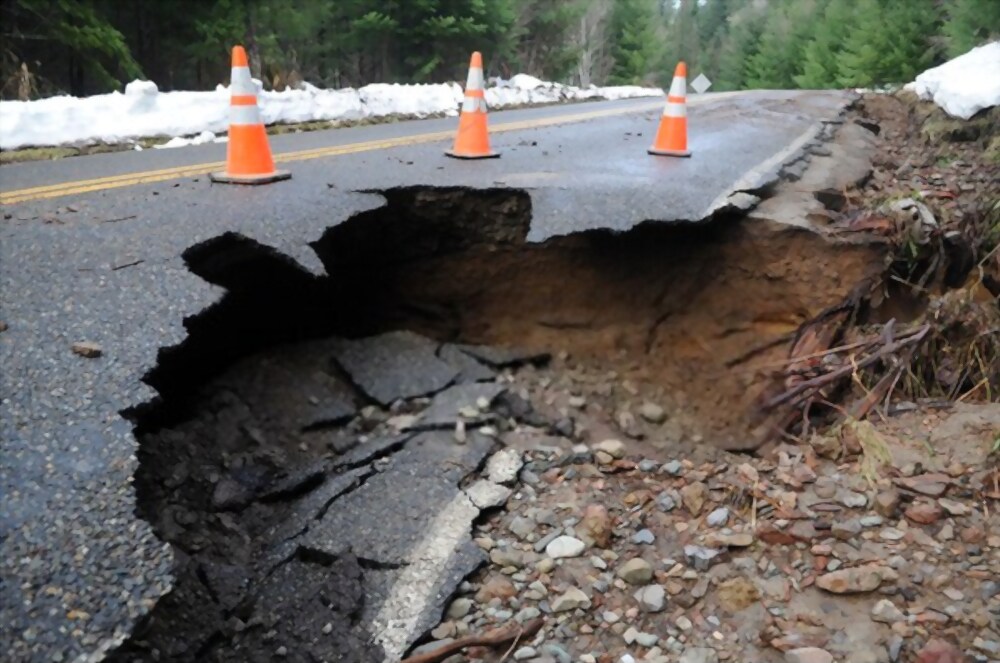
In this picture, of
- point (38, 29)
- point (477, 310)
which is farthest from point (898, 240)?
point (38, 29)

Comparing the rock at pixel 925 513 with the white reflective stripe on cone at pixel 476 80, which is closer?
the rock at pixel 925 513

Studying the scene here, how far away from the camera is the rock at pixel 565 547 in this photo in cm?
279

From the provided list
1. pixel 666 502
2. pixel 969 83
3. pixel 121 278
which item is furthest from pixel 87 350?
pixel 969 83

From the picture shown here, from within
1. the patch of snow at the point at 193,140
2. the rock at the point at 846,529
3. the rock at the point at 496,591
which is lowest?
A: the rock at the point at 496,591

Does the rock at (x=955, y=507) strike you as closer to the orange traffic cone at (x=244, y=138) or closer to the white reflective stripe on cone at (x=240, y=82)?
the orange traffic cone at (x=244, y=138)

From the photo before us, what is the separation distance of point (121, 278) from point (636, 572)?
2342 millimetres

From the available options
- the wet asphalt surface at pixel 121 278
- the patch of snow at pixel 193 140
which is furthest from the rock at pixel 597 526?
the patch of snow at pixel 193 140

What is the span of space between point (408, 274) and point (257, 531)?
80.4 inches

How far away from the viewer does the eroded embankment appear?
2576 mm

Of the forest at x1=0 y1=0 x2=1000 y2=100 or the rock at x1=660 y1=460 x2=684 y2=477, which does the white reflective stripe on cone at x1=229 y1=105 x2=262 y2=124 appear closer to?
the rock at x1=660 y1=460 x2=684 y2=477

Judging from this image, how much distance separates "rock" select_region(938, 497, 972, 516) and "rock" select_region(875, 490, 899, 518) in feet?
0.43

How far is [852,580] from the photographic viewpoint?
2.37m

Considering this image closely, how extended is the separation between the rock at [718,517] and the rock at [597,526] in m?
0.36

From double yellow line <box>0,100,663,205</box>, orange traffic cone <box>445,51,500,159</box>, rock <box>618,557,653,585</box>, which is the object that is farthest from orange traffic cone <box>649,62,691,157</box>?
rock <box>618,557,653,585</box>
